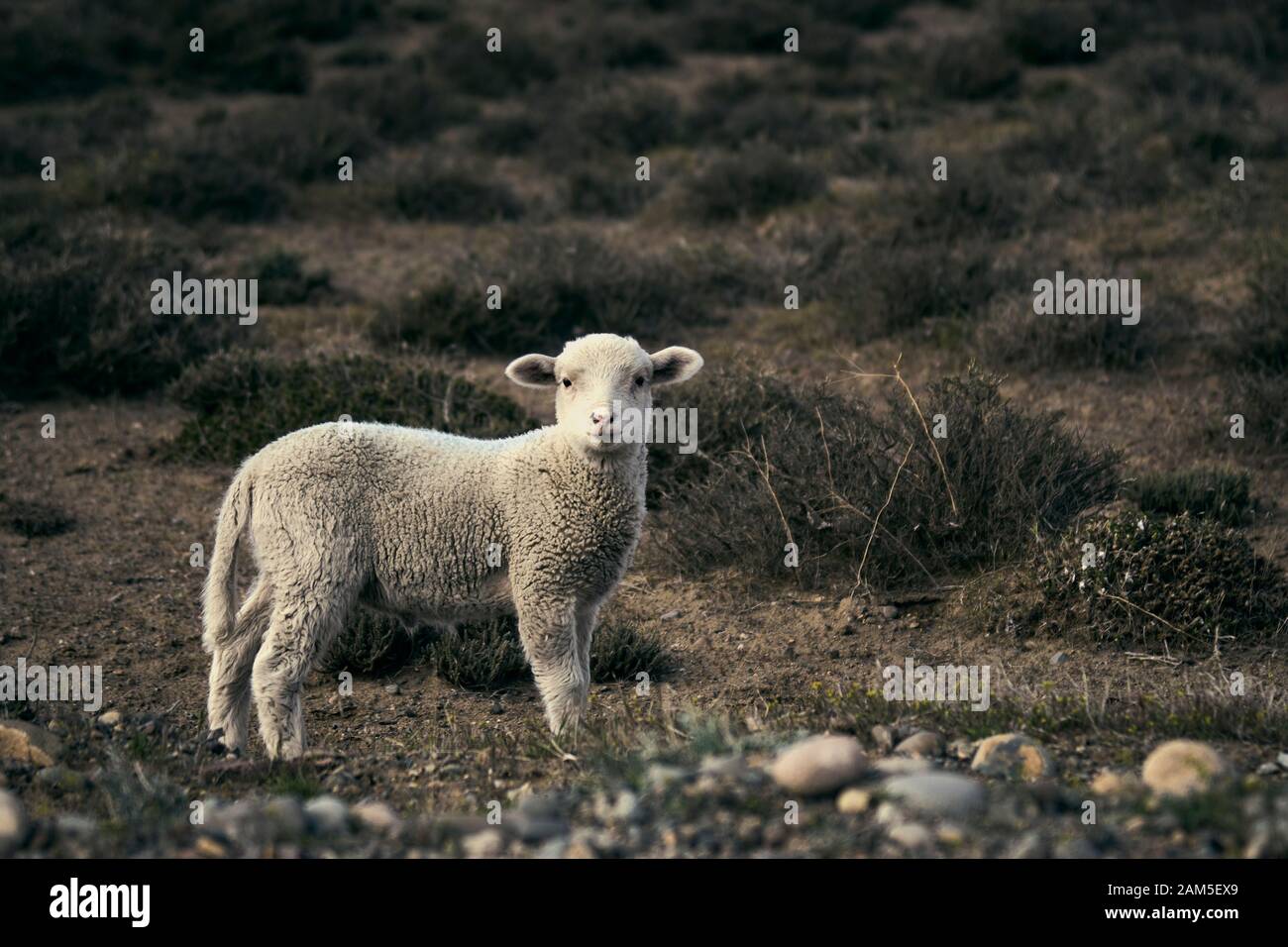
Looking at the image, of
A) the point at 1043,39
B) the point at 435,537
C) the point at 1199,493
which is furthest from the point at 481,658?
the point at 1043,39

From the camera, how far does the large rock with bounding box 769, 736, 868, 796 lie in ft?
14.1

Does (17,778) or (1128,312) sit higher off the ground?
(1128,312)

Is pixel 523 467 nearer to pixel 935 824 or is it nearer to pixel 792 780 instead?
pixel 792 780

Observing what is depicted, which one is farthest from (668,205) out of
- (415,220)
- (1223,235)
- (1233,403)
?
(1233,403)

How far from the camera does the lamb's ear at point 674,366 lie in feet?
19.3

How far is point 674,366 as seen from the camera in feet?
19.5

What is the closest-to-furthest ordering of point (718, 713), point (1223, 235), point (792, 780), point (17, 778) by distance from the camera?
point (792, 780), point (17, 778), point (718, 713), point (1223, 235)

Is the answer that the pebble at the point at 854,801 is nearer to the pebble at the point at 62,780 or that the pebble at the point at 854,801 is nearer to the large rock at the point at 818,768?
the large rock at the point at 818,768

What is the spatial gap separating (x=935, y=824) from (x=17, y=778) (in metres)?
3.35

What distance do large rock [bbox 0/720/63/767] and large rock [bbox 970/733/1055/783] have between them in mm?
3443

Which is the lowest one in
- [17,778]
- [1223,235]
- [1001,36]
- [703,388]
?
[17,778]

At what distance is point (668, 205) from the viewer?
15.1 m

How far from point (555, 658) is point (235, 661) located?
1366 mm
